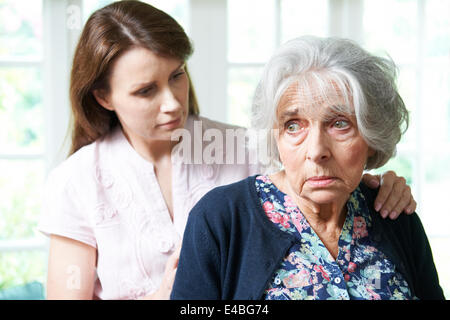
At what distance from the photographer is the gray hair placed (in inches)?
37.2

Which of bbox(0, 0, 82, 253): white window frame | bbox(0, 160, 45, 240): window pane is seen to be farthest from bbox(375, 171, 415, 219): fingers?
bbox(0, 160, 45, 240): window pane

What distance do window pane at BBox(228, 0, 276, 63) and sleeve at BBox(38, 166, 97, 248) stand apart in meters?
0.66

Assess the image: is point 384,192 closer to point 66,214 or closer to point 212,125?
point 212,125

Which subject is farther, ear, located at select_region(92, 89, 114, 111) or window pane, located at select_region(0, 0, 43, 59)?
window pane, located at select_region(0, 0, 43, 59)

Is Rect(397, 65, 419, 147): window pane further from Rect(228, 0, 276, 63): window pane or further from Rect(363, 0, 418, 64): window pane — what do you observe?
Rect(228, 0, 276, 63): window pane

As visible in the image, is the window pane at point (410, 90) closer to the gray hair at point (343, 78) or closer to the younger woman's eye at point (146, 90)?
the gray hair at point (343, 78)

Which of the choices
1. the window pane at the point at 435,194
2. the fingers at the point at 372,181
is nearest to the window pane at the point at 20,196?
the fingers at the point at 372,181

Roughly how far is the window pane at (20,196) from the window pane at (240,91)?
66 cm

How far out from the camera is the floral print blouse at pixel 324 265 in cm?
98
